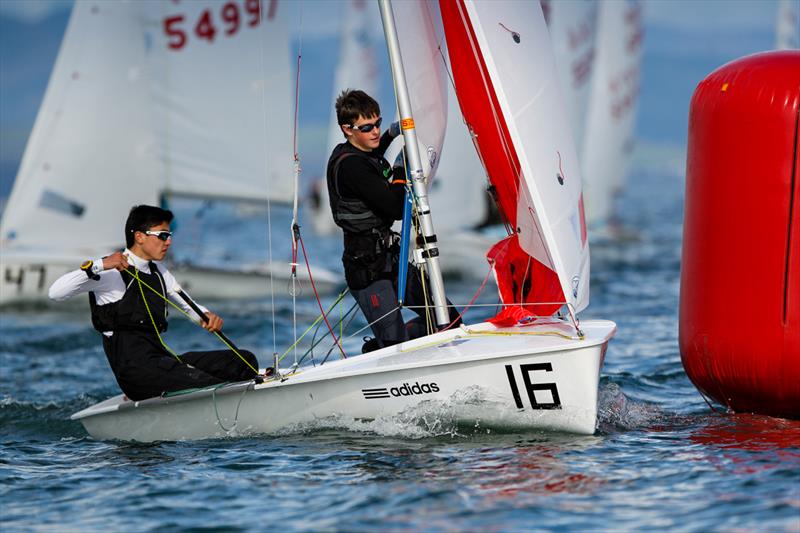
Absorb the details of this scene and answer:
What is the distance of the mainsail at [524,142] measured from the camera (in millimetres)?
5109

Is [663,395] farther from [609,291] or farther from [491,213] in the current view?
[491,213]

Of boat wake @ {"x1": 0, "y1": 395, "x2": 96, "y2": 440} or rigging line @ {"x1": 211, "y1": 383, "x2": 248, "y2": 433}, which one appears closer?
rigging line @ {"x1": 211, "y1": 383, "x2": 248, "y2": 433}

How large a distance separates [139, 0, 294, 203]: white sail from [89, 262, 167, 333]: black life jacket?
6028mm

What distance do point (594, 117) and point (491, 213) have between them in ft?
17.0

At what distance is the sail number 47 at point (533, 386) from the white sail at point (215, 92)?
675cm

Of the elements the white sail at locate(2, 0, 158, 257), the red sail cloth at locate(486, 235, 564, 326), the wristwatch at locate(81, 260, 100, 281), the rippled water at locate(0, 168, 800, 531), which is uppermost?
the white sail at locate(2, 0, 158, 257)

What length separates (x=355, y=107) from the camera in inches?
199

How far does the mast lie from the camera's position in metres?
5.20

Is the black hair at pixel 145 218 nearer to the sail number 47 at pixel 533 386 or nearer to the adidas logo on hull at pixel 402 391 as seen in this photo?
the adidas logo on hull at pixel 402 391

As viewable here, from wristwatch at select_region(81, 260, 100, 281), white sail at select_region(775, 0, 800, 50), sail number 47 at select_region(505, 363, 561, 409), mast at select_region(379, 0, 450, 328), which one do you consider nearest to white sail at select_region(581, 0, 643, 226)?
white sail at select_region(775, 0, 800, 50)

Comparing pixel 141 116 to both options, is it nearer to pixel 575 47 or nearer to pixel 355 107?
pixel 355 107

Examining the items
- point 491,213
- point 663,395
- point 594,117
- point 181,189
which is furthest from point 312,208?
point 663,395

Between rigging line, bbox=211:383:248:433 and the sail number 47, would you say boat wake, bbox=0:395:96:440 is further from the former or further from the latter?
the sail number 47

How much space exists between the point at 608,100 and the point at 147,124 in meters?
10.0
